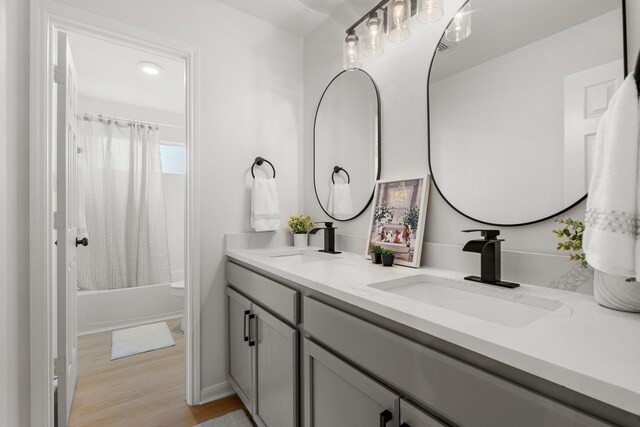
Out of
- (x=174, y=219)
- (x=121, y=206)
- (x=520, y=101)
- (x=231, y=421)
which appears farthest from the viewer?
(x=174, y=219)

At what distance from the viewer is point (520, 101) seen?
44.2 inches

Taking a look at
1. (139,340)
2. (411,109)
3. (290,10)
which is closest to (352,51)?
(411,109)

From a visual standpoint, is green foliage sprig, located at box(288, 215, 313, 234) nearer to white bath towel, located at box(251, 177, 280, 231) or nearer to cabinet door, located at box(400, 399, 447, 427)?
white bath towel, located at box(251, 177, 280, 231)

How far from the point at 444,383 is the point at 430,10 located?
1.35m

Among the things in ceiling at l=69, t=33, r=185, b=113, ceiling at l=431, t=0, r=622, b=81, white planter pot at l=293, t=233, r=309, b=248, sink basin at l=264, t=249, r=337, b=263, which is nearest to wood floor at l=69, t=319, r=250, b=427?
sink basin at l=264, t=249, r=337, b=263

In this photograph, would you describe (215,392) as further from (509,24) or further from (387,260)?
(509,24)

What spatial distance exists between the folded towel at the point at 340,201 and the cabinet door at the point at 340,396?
93 centimetres

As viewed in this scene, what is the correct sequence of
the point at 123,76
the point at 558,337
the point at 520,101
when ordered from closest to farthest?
the point at 558,337, the point at 520,101, the point at 123,76

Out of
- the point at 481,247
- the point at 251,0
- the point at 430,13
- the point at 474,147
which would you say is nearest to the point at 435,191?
the point at 474,147

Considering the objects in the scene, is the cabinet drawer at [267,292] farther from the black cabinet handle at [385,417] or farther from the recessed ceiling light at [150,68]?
the recessed ceiling light at [150,68]

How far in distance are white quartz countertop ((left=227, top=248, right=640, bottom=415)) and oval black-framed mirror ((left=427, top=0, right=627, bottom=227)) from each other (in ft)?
1.18

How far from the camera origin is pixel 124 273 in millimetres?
3463

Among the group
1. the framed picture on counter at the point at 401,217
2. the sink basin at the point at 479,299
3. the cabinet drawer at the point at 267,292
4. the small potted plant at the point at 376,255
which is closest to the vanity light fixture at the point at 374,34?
the framed picture on counter at the point at 401,217

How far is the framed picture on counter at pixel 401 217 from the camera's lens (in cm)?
142
